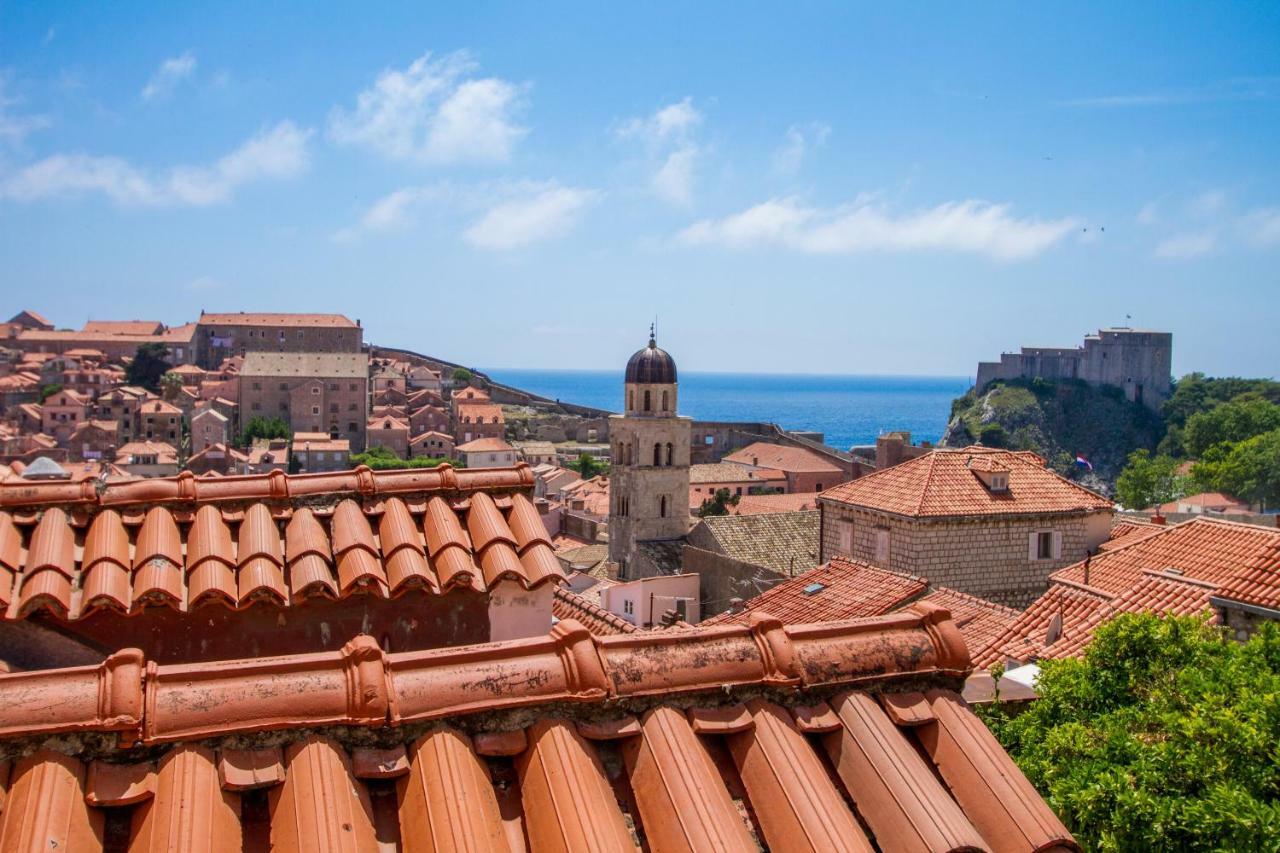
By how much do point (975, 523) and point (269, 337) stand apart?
103 m

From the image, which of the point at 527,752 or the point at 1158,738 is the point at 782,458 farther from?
the point at 527,752

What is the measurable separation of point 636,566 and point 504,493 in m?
33.8

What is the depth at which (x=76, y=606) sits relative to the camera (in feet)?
15.7

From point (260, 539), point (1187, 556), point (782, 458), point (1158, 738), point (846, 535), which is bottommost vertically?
point (782, 458)

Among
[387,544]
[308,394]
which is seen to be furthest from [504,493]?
[308,394]

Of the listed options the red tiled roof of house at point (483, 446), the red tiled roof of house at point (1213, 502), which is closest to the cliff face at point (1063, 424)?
the red tiled roof of house at point (1213, 502)

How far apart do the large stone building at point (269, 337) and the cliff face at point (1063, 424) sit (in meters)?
64.4

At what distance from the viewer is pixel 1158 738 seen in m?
6.75

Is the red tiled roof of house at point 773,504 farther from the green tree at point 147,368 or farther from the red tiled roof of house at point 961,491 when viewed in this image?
the green tree at point 147,368

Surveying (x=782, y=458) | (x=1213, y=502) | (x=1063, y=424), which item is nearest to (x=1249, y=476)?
(x=1213, y=502)

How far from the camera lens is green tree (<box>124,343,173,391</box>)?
10125 cm

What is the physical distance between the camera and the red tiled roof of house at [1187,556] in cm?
1549

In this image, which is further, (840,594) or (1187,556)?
(840,594)

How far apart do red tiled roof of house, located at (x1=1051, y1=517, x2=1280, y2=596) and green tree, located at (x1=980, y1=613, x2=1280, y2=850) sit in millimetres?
7499
